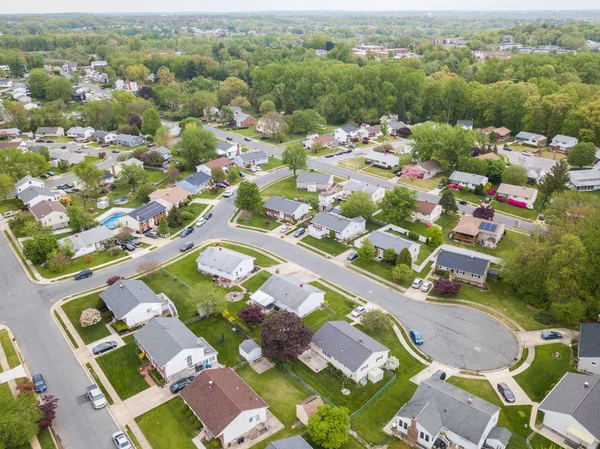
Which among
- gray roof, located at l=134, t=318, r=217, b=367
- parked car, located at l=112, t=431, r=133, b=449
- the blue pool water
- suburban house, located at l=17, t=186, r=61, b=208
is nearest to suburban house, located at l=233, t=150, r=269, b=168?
the blue pool water

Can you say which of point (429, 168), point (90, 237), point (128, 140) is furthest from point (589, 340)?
point (128, 140)

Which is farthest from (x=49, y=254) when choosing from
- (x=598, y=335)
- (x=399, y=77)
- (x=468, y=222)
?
(x=399, y=77)

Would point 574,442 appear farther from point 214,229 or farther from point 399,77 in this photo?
point 399,77

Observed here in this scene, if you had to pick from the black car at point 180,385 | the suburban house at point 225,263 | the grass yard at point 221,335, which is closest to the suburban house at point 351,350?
the grass yard at point 221,335

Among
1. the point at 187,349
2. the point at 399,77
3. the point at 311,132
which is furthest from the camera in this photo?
the point at 399,77

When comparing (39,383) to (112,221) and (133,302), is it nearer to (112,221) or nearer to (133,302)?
(133,302)
